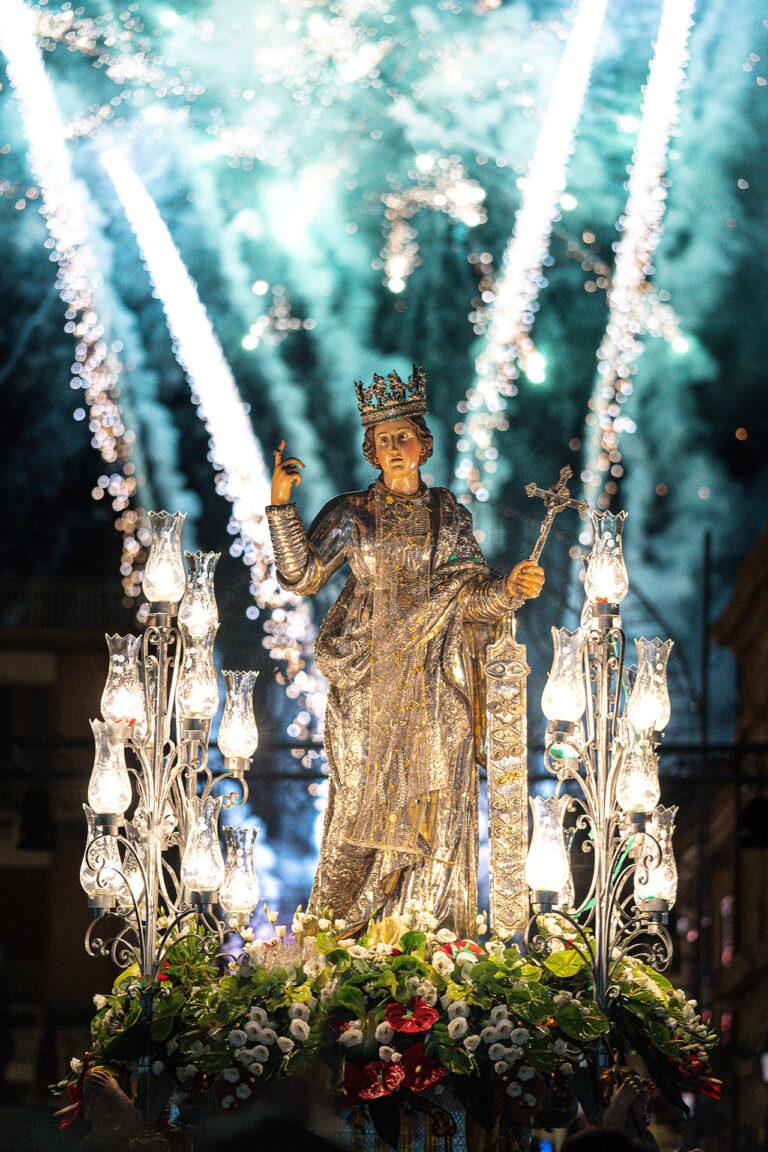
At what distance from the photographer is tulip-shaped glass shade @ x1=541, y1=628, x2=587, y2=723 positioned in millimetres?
4504

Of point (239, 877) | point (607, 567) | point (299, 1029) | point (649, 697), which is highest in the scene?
point (607, 567)

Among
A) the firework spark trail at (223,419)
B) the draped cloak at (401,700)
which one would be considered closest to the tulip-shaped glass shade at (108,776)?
the draped cloak at (401,700)

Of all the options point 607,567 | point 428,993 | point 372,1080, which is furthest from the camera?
point 607,567

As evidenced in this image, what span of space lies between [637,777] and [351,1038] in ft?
3.63

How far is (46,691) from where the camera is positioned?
784 centimetres

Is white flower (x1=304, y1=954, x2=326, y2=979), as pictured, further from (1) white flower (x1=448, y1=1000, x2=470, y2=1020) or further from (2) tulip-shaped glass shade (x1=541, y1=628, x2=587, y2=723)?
(2) tulip-shaped glass shade (x1=541, y1=628, x2=587, y2=723)

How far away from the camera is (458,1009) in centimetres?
399

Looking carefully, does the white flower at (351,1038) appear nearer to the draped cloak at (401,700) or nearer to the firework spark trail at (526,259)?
the draped cloak at (401,700)

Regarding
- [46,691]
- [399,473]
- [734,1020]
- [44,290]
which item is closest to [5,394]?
[44,290]

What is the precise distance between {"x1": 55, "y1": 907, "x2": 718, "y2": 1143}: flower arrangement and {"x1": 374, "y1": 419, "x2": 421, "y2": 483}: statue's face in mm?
1448

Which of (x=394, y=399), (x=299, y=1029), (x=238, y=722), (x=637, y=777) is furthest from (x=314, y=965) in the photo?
(x=394, y=399)

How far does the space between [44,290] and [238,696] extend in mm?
3953

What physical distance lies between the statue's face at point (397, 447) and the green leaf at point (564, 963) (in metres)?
1.56

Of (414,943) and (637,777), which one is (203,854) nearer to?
(414,943)
